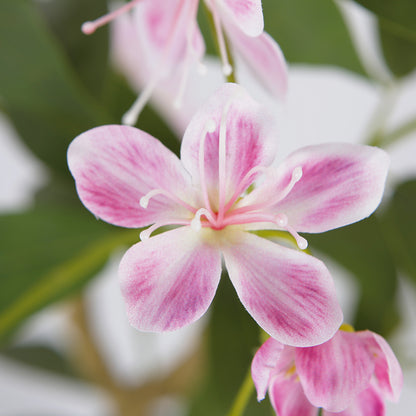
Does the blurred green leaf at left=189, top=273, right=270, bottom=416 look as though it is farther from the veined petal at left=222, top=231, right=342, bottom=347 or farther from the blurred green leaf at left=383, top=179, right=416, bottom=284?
the veined petal at left=222, top=231, right=342, bottom=347

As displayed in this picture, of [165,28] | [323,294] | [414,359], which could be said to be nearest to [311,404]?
[323,294]

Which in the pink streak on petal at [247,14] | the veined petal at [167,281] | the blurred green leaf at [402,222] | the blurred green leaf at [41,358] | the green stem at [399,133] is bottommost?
the blurred green leaf at [41,358]

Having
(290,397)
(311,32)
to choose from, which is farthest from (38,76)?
(290,397)

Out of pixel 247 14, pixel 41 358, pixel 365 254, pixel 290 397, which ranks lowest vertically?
pixel 41 358

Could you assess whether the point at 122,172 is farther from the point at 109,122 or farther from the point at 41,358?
the point at 41,358

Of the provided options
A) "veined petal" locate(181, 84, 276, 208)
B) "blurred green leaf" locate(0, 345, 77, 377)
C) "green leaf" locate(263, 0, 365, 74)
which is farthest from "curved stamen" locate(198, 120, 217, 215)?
"blurred green leaf" locate(0, 345, 77, 377)

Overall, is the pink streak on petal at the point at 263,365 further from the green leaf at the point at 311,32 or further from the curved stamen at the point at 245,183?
the green leaf at the point at 311,32

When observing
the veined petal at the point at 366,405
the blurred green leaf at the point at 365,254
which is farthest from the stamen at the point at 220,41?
the blurred green leaf at the point at 365,254

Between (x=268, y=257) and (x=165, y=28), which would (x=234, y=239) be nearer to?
(x=268, y=257)
